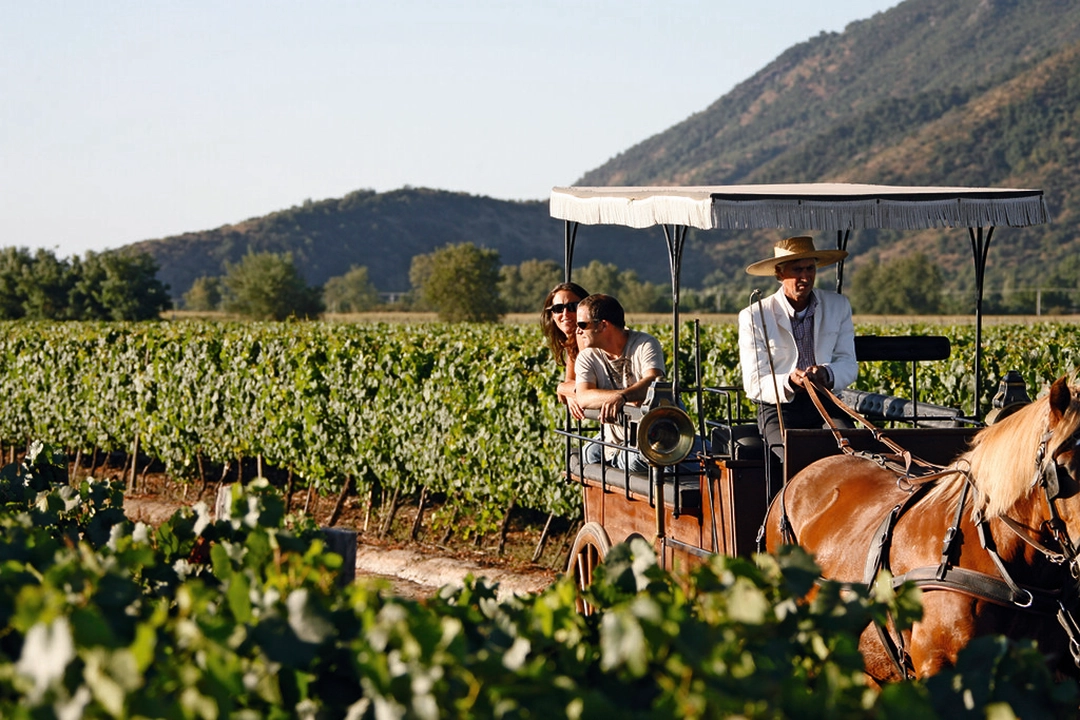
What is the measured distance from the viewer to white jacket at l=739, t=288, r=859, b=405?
6.51 meters

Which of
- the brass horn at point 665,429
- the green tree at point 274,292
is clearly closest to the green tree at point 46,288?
the green tree at point 274,292

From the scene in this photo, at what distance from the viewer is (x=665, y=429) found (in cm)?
605

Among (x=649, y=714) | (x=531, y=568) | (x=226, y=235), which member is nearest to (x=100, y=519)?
(x=649, y=714)

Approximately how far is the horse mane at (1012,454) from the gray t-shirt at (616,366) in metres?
2.69

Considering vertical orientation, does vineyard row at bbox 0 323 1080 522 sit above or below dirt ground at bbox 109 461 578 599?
above

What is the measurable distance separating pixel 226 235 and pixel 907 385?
152125mm

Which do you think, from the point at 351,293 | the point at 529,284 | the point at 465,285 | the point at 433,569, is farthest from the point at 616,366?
the point at 351,293

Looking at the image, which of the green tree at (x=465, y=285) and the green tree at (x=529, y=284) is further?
the green tree at (x=529, y=284)

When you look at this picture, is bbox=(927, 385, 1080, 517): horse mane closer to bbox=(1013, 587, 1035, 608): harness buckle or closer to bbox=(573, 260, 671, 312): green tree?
bbox=(1013, 587, 1035, 608): harness buckle

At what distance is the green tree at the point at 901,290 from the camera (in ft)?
270

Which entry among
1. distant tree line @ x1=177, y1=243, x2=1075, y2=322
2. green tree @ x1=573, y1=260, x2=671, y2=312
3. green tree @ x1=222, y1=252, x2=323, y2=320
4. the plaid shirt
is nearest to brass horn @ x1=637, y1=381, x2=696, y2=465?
the plaid shirt

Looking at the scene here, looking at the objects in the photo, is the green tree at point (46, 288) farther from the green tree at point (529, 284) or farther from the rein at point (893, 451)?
the rein at point (893, 451)

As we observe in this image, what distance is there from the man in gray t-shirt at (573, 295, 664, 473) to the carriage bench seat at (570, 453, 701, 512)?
0.08 metres

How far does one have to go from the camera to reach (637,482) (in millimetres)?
6926
